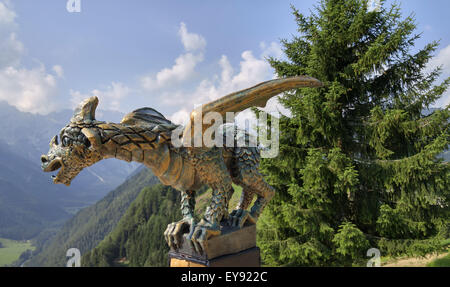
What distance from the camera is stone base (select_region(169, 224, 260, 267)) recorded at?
2.82 metres

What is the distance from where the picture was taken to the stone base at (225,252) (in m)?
Answer: 2.82

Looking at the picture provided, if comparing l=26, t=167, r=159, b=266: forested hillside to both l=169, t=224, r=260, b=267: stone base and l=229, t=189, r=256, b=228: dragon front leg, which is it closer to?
l=229, t=189, r=256, b=228: dragon front leg

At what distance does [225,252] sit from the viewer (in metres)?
2.99

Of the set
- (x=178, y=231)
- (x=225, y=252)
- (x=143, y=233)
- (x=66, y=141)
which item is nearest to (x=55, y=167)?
(x=66, y=141)

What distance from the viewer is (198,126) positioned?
2.88 m

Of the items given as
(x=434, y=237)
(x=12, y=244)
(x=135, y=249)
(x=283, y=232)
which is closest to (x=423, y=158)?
(x=434, y=237)

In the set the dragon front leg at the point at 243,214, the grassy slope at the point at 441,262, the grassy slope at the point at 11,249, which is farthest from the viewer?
the grassy slope at the point at 11,249

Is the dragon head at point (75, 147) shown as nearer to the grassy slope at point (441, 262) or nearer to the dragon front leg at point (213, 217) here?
the dragon front leg at point (213, 217)

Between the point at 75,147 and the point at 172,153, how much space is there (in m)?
0.94

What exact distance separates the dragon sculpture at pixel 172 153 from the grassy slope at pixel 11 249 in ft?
391

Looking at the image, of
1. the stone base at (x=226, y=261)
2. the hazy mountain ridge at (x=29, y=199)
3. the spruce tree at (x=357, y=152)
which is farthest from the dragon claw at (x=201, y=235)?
the hazy mountain ridge at (x=29, y=199)

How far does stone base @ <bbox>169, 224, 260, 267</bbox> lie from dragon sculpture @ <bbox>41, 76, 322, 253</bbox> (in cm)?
9

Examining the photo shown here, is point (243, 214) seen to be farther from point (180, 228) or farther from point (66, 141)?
point (66, 141)
